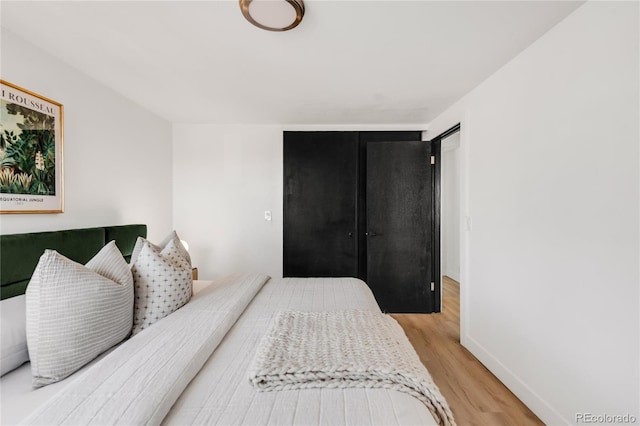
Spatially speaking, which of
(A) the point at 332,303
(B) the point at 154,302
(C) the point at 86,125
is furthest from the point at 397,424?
(C) the point at 86,125

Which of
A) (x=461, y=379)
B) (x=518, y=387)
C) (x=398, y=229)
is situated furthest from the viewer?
(x=398, y=229)

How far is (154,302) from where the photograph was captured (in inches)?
60.4

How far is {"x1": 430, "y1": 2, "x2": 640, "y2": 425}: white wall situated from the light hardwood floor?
91 millimetres

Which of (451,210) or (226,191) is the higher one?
(226,191)

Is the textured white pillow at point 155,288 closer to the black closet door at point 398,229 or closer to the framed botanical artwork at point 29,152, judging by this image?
the framed botanical artwork at point 29,152

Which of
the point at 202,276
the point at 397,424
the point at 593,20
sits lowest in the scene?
the point at 202,276

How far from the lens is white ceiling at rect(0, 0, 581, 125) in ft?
4.88

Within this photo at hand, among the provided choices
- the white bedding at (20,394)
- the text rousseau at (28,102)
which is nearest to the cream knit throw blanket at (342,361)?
the white bedding at (20,394)

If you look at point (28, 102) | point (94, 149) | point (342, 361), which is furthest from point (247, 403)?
point (94, 149)

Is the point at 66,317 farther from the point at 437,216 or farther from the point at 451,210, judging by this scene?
the point at 451,210

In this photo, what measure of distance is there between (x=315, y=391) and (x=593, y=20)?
207 cm

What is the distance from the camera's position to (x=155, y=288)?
1.56m

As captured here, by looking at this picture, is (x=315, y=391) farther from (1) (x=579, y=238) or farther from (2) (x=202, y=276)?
(2) (x=202, y=276)

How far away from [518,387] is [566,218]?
117 centimetres
